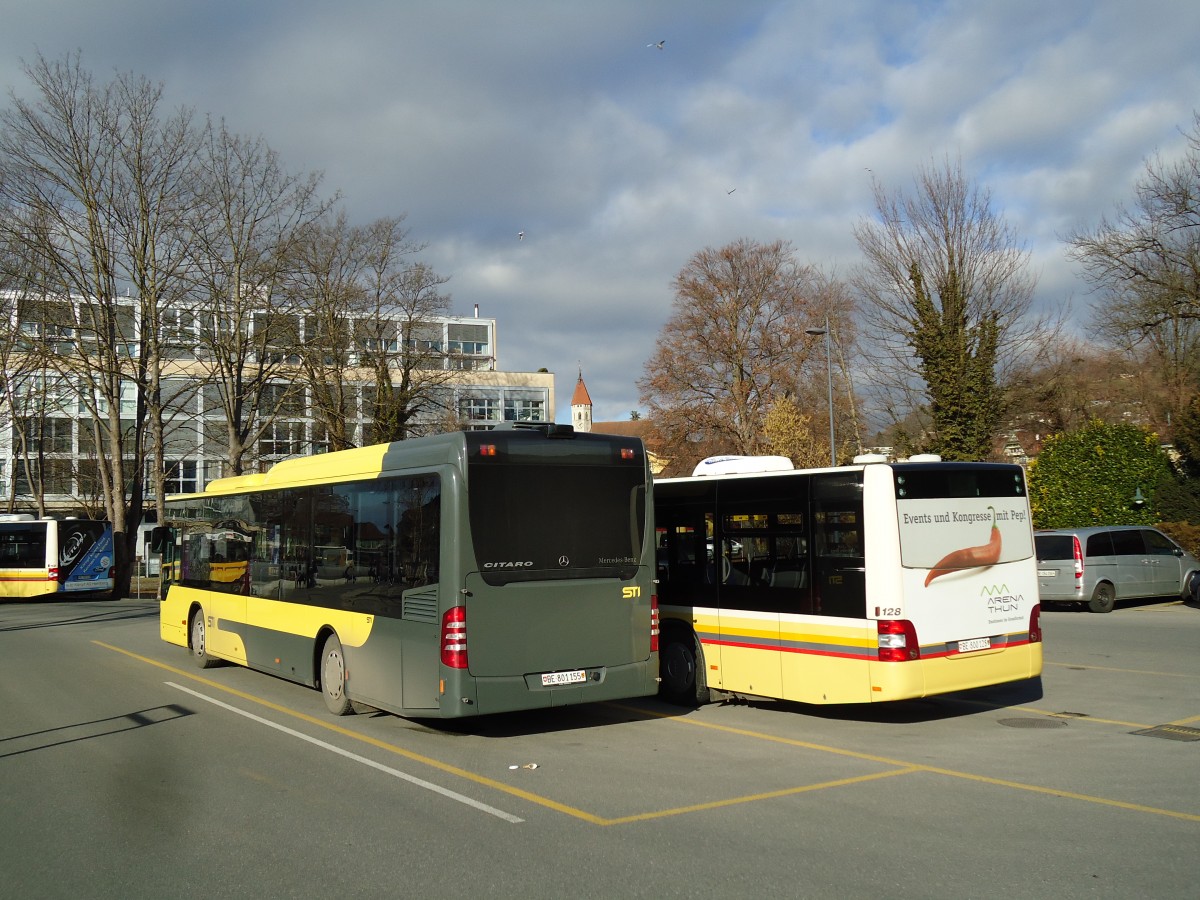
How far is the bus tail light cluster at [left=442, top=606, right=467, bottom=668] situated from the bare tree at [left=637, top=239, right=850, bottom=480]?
145ft

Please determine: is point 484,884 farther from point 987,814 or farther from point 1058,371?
point 1058,371

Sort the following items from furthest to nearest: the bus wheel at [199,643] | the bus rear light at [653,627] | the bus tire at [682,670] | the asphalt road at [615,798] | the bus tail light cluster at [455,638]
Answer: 1. the bus wheel at [199,643]
2. the bus tire at [682,670]
3. the bus rear light at [653,627]
4. the bus tail light cluster at [455,638]
5. the asphalt road at [615,798]

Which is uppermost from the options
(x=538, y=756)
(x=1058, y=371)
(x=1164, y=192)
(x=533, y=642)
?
(x=1164, y=192)

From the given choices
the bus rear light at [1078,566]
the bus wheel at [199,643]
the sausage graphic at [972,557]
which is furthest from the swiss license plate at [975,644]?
the bus rear light at [1078,566]

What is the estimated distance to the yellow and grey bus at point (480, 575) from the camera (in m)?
9.13

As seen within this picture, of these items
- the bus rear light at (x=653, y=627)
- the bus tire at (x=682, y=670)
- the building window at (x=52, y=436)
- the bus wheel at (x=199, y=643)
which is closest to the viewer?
the bus rear light at (x=653, y=627)

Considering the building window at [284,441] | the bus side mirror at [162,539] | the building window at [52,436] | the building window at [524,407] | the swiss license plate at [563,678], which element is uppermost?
the building window at [524,407]

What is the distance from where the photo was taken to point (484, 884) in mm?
5340

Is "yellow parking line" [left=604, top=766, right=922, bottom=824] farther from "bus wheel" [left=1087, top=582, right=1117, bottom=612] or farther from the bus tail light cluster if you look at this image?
"bus wheel" [left=1087, top=582, right=1117, bottom=612]

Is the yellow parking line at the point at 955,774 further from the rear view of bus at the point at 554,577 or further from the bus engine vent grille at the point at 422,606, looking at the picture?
the bus engine vent grille at the point at 422,606

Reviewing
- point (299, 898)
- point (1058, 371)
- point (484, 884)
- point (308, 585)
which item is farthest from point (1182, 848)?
point (1058, 371)

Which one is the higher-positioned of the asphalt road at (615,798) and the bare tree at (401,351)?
the bare tree at (401,351)

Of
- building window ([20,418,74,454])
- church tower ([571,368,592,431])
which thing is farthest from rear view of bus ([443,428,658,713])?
church tower ([571,368,592,431])

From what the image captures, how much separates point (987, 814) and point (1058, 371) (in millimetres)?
41751
